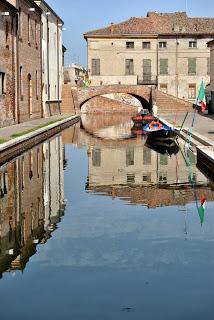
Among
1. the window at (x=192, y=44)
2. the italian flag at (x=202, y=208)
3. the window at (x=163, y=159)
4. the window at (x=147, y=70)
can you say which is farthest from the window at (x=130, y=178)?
the window at (x=192, y=44)

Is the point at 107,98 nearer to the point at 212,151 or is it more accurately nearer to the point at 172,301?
the point at 212,151

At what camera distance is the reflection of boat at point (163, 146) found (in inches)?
980

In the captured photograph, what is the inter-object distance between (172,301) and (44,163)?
14.3 metres

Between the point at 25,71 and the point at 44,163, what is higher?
the point at 25,71

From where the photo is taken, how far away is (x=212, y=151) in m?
19.2

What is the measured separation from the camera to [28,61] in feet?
131

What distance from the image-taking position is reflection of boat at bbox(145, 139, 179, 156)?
2489 centimetres

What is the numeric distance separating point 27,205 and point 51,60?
4207cm

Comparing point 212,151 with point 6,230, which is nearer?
point 6,230

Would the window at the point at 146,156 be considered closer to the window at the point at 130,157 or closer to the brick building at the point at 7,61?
the window at the point at 130,157

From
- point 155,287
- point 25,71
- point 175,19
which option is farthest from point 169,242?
point 175,19

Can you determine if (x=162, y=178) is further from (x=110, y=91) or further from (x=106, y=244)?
(x=110, y=91)

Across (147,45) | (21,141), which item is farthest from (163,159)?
(147,45)

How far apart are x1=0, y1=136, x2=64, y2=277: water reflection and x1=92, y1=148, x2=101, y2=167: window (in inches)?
51.2
